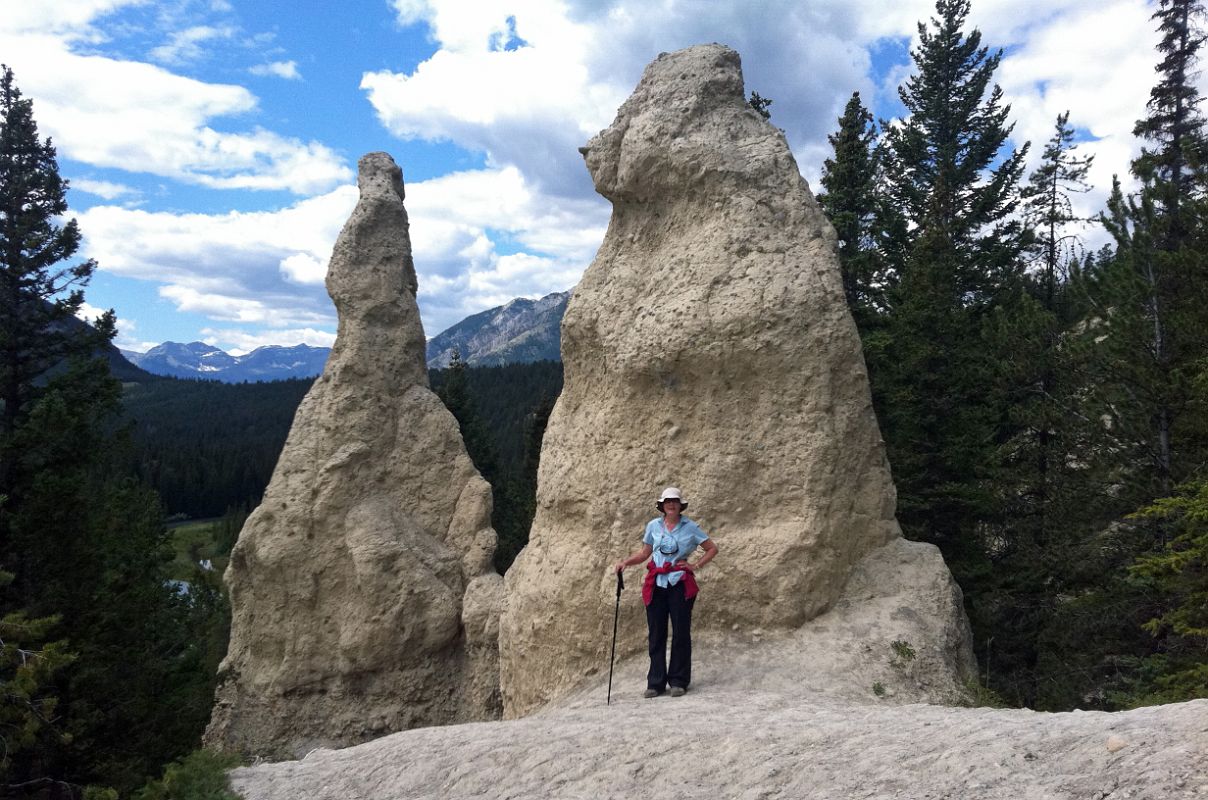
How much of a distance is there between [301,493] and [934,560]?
32.1 ft

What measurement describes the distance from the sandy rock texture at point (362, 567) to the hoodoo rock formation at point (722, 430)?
3.01 m

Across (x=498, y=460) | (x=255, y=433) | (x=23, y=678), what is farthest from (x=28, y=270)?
(x=255, y=433)

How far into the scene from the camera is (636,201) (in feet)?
36.2

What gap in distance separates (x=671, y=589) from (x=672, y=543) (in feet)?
1.39

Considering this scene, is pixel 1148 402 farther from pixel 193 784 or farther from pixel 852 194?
pixel 193 784

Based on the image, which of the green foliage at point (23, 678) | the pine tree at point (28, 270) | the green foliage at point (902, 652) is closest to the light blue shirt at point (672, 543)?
the green foliage at point (902, 652)

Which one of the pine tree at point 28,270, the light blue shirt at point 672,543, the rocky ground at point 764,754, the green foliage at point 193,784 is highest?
the pine tree at point 28,270

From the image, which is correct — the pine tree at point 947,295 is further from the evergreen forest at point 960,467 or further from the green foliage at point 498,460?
the green foliage at point 498,460

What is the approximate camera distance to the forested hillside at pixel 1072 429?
1209 centimetres

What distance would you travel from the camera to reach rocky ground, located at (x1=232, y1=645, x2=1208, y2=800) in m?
4.24

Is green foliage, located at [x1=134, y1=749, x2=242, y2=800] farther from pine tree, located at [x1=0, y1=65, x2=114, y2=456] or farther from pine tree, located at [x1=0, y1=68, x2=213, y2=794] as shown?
pine tree, located at [x1=0, y1=65, x2=114, y2=456]

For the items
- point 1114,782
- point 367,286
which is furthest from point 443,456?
point 1114,782

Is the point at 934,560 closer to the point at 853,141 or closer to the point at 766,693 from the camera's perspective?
the point at 766,693

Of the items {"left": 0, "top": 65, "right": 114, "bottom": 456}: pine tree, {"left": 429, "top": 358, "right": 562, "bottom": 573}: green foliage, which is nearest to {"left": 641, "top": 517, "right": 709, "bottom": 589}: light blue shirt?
{"left": 0, "top": 65, "right": 114, "bottom": 456}: pine tree
